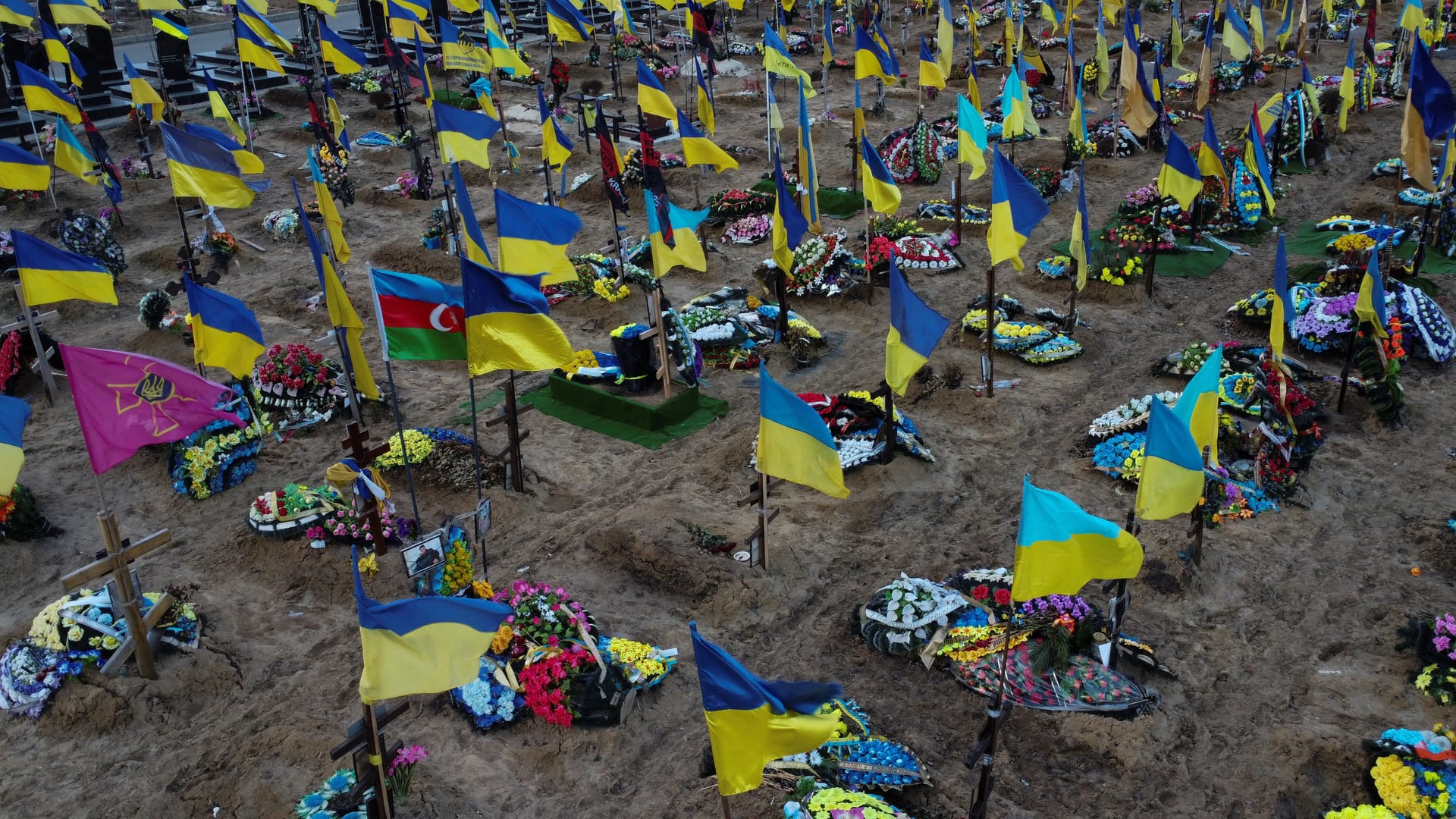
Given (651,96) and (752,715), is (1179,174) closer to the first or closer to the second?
(651,96)

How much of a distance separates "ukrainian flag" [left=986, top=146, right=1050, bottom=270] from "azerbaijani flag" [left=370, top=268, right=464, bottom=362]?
7561mm

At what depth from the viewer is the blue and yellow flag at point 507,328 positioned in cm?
1240

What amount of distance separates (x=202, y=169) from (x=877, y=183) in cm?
1096

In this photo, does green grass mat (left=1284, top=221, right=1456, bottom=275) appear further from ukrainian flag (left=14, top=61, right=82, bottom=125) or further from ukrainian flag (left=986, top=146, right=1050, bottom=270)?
ukrainian flag (left=14, top=61, right=82, bottom=125)

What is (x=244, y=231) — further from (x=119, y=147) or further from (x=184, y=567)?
(x=184, y=567)

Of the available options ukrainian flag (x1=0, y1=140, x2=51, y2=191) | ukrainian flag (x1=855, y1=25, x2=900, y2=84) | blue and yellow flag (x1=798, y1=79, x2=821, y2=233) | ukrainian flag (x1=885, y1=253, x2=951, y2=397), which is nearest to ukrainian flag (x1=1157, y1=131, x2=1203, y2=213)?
blue and yellow flag (x1=798, y1=79, x2=821, y2=233)

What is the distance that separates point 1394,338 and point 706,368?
10.3 meters

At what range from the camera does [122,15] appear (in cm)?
4428

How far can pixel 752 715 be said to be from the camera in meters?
7.99

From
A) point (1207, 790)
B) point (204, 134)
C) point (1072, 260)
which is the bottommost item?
point (1207, 790)

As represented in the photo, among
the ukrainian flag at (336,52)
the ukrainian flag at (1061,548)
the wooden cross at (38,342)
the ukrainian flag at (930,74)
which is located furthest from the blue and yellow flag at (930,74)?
the ukrainian flag at (1061,548)

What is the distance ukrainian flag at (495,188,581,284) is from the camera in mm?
15406

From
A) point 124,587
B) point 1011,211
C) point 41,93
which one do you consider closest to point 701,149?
point 1011,211

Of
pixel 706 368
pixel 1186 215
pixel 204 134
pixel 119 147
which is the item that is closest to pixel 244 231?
pixel 204 134
